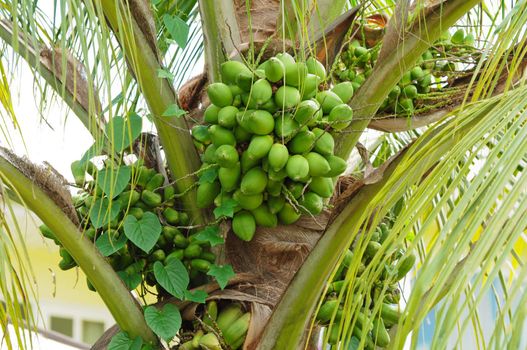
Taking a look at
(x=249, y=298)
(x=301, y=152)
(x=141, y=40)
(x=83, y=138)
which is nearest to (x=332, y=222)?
(x=301, y=152)

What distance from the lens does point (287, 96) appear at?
1458 millimetres

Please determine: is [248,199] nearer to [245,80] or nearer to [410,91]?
[245,80]

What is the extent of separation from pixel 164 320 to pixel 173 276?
0.09 metres

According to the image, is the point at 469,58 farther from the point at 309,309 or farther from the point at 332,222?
the point at 309,309

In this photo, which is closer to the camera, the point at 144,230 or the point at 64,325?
the point at 144,230

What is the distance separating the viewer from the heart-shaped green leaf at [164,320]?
5.01 feet

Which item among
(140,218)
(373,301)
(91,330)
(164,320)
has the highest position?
(140,218)

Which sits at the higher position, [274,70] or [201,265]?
[274,70]

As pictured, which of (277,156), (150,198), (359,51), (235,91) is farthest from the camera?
(359,51)

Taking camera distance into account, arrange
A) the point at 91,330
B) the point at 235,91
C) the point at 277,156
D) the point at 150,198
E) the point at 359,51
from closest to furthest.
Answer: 1. the point at 277,156
2. the point at 235,91
3. the point at 150,198
4. the point at 359,51
5. the point at 91,330

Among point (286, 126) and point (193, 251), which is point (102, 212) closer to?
point (193, 251)

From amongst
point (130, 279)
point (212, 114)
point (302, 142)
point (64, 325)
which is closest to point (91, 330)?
point (64, 325)

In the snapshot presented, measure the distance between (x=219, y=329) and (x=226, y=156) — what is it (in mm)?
367

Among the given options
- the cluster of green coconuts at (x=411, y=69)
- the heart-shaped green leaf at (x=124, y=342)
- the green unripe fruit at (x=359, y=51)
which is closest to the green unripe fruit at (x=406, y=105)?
the cluster of green coconuts at (x=411, y=69)
